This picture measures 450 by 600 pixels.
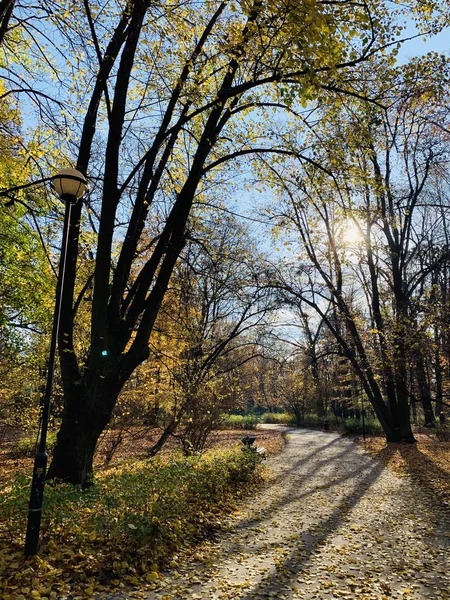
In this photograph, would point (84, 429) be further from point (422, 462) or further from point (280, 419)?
point (280, 419)

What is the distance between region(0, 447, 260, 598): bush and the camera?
138 inches

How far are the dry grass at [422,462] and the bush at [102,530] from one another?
5.06 meters

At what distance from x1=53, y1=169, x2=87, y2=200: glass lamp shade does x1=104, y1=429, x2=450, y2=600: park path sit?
400 centimetres

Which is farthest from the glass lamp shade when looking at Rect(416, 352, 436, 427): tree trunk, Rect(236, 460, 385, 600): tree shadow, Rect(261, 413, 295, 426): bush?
Rect(261, 413, 295, 426): bush

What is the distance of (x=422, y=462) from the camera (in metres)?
11.8

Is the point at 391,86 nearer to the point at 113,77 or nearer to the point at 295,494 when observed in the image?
the point at 113,77

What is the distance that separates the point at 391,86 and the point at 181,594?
22.7 ft

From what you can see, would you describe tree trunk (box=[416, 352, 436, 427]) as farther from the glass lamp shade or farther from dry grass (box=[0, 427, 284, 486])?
the glass lamp shade

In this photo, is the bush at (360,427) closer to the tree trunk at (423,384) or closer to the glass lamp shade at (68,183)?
the tree trunk at (423,384)

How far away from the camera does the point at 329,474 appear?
10570 millimetres

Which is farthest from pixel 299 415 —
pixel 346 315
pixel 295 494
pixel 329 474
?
pixel 295 494

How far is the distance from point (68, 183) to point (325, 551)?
17.4 feet

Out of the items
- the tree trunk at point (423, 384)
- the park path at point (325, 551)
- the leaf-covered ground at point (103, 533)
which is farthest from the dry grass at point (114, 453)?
the tree trunk at point (423, 384)

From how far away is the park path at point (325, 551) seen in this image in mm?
3822
